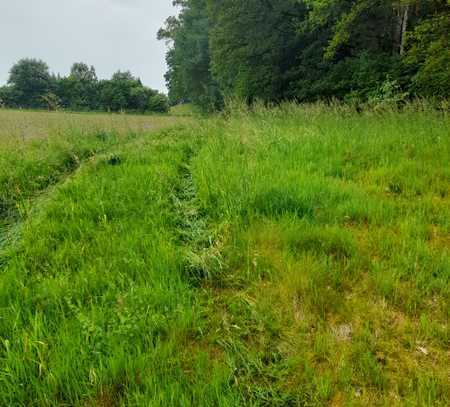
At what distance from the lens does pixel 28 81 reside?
169 feet

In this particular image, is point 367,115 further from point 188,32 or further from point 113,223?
point 188,32

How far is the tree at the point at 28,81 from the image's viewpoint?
5062 cm

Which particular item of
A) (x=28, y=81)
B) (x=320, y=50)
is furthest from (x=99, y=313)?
(x=28, y=81)

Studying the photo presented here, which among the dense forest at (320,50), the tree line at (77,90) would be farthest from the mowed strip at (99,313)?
the tree line at (77,90)

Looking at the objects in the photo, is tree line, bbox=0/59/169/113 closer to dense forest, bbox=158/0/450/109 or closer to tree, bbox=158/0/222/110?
tree, bbox=158/0/222/110

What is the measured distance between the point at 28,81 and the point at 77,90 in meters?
10.4

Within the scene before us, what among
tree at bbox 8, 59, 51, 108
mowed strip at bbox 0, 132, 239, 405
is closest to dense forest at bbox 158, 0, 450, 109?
mowed strip at bbox 0, 132, 239, 405

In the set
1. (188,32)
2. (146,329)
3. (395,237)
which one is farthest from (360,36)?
(188,32)

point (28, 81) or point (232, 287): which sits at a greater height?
point (28, 81)

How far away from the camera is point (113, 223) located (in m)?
2.64

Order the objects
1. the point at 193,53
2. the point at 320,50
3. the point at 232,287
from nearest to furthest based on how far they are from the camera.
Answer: the point at 232,287
the point at 320,50
the point at 193,53

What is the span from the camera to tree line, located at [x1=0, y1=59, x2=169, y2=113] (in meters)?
47.8

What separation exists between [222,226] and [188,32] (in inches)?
1049

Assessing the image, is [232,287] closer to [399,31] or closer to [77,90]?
[399,31]
